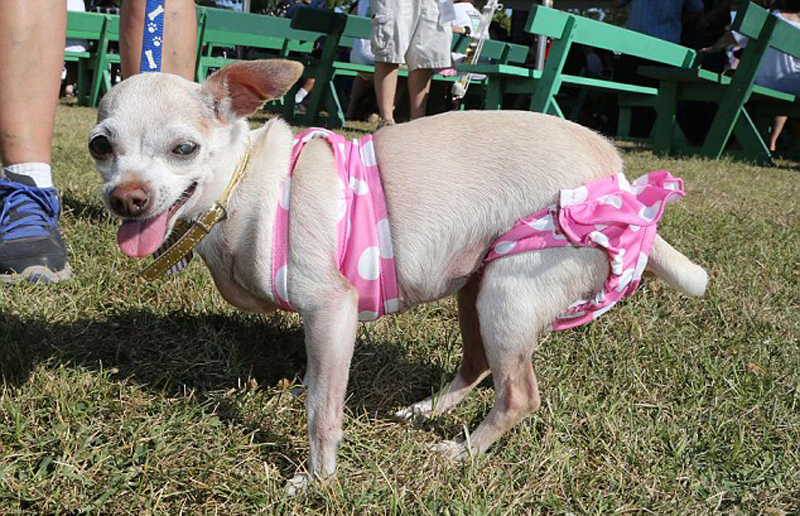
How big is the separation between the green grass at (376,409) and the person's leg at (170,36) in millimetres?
814

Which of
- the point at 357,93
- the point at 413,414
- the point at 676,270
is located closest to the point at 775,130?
the point at 357,93

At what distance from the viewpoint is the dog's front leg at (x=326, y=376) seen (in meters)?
1.70

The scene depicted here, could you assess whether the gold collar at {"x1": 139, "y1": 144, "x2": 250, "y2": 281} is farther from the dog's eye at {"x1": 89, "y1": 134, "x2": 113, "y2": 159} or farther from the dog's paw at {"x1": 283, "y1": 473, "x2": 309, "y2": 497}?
the dog's paw at {"x1": 283, "y1": 473, "x2": 309, "y2": 497}

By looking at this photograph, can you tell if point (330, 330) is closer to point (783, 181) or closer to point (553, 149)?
point (553, 149)

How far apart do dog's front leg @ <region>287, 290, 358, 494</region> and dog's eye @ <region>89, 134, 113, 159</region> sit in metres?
0.59

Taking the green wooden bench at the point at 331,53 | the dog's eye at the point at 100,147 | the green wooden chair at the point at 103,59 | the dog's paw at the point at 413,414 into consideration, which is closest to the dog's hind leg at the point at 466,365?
the dog's paw at the point at 413,414

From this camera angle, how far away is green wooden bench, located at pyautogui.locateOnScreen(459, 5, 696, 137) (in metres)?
6.70

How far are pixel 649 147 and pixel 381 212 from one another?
8.06 meters

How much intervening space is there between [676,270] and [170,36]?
2199 mm

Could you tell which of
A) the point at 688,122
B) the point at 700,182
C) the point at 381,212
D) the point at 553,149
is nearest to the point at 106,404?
the point at 381,212

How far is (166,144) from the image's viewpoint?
5.40 ft

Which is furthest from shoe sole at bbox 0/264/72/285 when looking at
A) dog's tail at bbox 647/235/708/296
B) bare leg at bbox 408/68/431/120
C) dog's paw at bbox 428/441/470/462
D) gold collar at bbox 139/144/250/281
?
bare leg at bbox 408/68/431/120

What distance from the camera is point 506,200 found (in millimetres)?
1811

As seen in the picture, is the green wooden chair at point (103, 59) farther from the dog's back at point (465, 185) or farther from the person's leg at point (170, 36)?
the dog's back at point (465, 185)
